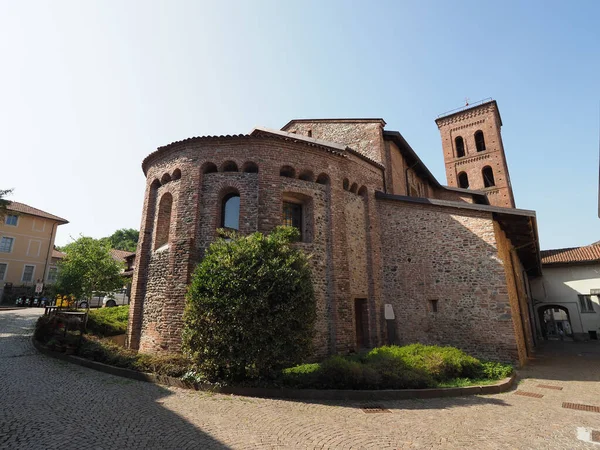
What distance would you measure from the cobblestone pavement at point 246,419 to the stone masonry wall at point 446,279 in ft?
10.9

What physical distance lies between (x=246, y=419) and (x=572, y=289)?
27697mm

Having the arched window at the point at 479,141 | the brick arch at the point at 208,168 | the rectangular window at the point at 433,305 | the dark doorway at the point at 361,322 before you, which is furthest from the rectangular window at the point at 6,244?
the arched window at the point at 479,141

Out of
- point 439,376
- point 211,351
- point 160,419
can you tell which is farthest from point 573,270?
point 160,419

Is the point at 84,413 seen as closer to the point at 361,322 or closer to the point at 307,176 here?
the point at 361,322

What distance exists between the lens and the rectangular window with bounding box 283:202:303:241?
1221cm

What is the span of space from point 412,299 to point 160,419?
34.4 feet

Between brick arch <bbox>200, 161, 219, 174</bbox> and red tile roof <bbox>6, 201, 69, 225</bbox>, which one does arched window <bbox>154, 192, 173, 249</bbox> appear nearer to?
brick arch <bbox>200, 161, 219, 174</bbox>

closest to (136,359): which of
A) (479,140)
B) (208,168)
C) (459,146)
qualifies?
(208,168)

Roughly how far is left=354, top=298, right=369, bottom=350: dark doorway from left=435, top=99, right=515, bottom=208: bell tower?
71.5 ft

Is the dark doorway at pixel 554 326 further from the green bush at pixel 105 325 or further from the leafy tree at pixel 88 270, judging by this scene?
the leafy tree at pixel 88 270

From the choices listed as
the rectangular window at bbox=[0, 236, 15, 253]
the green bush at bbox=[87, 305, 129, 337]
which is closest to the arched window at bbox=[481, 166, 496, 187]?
the green bush at bbox=[87, 305, 129, 337]

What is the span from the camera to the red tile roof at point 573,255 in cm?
2263

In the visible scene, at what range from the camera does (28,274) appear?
3123cm

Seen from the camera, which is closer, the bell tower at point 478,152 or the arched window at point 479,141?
the bell tower at point 478,152
